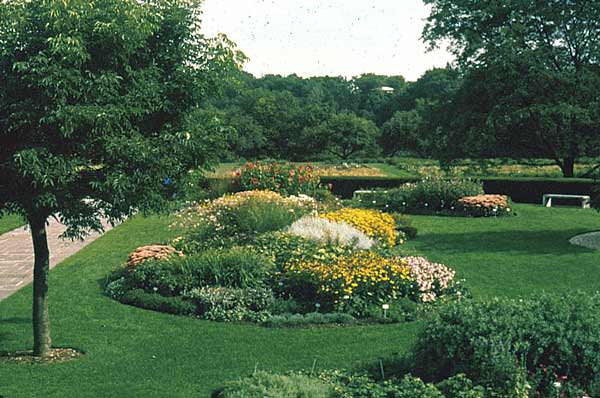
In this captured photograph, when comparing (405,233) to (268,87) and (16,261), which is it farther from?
(268,87)

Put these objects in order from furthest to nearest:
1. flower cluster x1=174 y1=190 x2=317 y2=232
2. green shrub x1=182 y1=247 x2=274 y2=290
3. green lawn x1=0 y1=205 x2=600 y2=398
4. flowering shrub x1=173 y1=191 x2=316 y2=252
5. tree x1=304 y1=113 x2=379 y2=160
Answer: tree x1=304 y1=113 x2=379 y2=160 < flower cluster x1=174 y1=190 x2=317 y2=232 < flowering shrub x1=173 y1=191 x2=316 y2=252 < green shrub x1=182 y1=247 x2=274 y2=290 < green lawn x1=0 y1=205 x2=600 y2=398

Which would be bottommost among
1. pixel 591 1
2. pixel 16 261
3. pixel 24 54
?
pixel 16 261

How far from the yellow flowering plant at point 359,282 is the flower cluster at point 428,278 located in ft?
0.36

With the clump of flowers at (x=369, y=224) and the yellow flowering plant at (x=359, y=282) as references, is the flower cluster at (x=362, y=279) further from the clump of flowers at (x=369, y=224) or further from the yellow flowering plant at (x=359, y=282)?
the clump of flowers at (x=369, y=224)

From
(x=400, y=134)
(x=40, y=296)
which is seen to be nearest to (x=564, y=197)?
(x=40, y=296)

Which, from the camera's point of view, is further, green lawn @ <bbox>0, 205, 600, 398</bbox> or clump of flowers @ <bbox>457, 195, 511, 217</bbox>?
clump of flowers @ <bbox>457, 195, 511, 217</bbox>

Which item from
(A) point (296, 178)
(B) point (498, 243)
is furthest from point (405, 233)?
(A) point (296, 178)

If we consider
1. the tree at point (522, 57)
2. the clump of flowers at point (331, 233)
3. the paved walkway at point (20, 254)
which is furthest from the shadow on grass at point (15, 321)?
the tree at point (522, 57)

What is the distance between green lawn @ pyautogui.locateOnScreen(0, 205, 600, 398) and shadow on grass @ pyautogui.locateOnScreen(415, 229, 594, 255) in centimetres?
7

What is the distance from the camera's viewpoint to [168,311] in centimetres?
916

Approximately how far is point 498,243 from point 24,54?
1007 centimetres

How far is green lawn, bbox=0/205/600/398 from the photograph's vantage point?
21.2 feet

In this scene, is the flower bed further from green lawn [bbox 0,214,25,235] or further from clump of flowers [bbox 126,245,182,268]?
green lawn [bbox 0,214,25,235]

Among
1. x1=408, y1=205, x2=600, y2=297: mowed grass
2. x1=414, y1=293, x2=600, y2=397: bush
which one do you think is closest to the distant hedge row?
x1=408, y1=205, x2=600, y2=297: mowed grass
